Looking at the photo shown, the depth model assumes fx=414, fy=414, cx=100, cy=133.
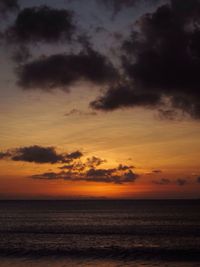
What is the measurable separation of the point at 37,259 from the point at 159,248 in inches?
572

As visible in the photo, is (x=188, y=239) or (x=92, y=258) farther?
(x=188, y=239)

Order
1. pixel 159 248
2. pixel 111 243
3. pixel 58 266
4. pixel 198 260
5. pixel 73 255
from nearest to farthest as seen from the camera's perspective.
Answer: pixel 58 266 → pixel 198 260 → pixel 73 255 → pixel 159 248 → pixel 111 243

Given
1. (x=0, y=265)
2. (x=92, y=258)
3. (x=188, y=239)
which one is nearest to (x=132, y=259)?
(x=92, y=258)

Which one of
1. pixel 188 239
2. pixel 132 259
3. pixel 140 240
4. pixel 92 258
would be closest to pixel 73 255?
pixel 92 258

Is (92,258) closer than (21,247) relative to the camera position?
Yes

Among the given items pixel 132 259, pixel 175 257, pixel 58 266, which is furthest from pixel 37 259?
pixel 175 257

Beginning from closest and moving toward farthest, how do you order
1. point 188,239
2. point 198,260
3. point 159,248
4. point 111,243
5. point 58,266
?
point 58,266, point 198,260, point 159,248, point 111,243, point 188,239

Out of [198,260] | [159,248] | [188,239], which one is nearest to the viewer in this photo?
[198,260]

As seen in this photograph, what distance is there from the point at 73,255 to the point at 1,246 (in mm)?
11380

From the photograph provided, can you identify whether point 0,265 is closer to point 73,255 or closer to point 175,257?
point 73,255

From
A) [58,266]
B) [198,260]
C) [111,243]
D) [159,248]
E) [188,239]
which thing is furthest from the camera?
[188,239]

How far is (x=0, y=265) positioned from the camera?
3469 centimetres

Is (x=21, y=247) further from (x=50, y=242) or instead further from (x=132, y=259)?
(x=132, y=259)

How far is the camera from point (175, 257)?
3962cm
